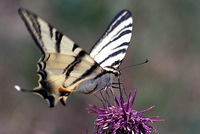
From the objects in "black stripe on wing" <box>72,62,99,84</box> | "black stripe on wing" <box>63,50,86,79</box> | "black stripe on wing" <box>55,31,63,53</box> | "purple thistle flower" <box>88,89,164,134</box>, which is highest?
"black stripe on wing" <box>55,31,63,53</box>

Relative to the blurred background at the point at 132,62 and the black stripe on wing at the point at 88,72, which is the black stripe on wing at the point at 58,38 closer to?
the black stripe on wing at the point at 88,72

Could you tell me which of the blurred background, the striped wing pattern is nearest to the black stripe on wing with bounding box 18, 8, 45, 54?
the striped wing pattern

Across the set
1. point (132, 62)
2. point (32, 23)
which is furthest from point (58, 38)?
point (132, 62)

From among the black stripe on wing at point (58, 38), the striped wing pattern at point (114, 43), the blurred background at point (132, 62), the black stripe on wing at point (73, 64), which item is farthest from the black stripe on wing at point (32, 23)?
the blurred background at point (132, 62)

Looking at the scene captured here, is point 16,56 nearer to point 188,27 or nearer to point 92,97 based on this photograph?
point 92,97

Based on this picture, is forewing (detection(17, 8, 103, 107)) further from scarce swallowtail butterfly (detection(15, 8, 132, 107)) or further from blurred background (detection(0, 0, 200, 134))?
blurred background (detection(0, 0, 200, 134))
